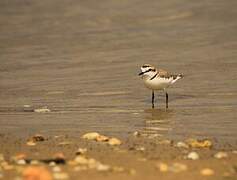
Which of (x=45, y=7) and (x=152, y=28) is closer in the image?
(x=152, y=28)

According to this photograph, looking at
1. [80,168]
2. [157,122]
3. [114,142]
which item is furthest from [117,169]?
[157,122]

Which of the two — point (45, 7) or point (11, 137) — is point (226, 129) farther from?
point (45, 7)

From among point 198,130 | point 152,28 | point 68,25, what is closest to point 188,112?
point 198,130

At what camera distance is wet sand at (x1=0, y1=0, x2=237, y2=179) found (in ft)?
26.5

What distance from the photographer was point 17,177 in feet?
18.4

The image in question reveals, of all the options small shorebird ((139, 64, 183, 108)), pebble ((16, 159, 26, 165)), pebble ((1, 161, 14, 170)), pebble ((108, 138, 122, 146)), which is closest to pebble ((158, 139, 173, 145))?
pebble ((108, 138, 122, 146))

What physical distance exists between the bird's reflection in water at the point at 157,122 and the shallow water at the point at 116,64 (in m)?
0.01

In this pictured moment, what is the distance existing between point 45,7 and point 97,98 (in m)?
11.8

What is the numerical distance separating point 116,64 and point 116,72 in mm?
892

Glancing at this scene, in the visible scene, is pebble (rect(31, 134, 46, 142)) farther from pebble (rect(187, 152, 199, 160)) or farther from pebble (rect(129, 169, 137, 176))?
pebble (rect(129, 169, 137, 176))

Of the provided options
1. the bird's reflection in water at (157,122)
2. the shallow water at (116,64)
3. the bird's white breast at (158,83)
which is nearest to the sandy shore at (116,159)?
the bird's reflection in water at (157,122)

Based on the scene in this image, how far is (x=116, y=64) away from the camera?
14.1 meters

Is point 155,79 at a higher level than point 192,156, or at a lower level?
higher

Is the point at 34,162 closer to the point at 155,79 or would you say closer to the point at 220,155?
the point at 220,155
